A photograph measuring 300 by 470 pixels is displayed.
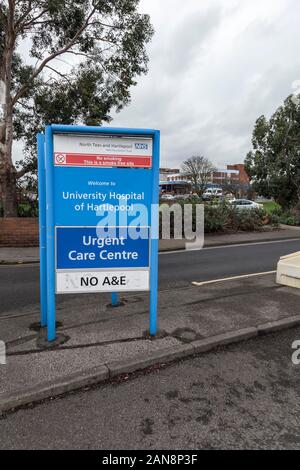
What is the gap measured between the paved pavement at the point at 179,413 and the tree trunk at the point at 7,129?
36.0 ft

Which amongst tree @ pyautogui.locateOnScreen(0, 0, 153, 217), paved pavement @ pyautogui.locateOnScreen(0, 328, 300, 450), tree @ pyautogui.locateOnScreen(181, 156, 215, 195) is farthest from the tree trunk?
tree @ pyautogui.locateOnScreen(181, 156, 215, 195)

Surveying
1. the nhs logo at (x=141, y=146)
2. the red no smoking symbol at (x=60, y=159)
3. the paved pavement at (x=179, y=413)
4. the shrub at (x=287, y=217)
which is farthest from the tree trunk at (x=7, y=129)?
the shrub at (x=287, y=217)

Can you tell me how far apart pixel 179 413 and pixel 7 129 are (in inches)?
459

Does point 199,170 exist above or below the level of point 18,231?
above

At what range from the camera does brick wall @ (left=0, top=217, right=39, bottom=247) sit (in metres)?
11.9

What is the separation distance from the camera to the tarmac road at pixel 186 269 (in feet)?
20.5

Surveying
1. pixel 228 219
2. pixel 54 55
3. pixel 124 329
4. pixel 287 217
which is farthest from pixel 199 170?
pixel 124 329

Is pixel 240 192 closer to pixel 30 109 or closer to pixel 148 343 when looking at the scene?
pixel 30 109

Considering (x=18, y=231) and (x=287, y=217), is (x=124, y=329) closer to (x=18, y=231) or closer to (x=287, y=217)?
(x=18, y=231)

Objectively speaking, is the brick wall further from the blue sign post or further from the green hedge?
the blue sign post

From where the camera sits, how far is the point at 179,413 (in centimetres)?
274

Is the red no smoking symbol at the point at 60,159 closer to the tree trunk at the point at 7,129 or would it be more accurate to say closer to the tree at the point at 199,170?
the tree trunk at the point at 7,129

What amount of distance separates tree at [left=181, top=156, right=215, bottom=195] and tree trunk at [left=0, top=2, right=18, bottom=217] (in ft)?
199

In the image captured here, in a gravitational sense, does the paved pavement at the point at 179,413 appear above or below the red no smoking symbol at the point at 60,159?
below
